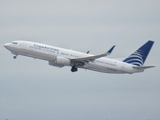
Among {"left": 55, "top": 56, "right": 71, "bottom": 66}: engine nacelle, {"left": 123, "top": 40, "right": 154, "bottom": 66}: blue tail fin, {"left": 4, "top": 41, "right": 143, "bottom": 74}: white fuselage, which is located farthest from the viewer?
{"left": 123, "top": 40, "right": 154, "bottom": 66}: blue tail fin

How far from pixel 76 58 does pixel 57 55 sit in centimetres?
385

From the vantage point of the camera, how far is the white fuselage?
350 feet

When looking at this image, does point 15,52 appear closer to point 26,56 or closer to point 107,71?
point 26,56

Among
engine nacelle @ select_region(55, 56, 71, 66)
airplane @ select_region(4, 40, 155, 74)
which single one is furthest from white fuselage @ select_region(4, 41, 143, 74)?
engine nacelle @ select_region(55, 56, 71, 66)

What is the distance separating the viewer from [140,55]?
121438 millimetres

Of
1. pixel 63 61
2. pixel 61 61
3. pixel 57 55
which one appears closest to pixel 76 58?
pixel 63 61

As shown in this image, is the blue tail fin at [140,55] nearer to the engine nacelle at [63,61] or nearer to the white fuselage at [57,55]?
the white fuselage at [57,55]

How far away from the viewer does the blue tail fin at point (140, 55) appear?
4712 inches

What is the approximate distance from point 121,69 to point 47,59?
15839 millimetres

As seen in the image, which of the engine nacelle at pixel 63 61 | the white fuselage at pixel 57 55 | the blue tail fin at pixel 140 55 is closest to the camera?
the white fuselage at pixel 57 55

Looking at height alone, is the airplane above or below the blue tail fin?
below

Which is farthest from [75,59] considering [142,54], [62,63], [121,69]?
[142,54]

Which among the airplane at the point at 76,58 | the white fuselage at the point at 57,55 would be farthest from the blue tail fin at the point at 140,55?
the white fuselage at the point at 57,55

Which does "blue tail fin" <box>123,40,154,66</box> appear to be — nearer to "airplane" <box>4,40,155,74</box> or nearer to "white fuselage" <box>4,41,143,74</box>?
"airplane" <box>4,40,155,74</box>
